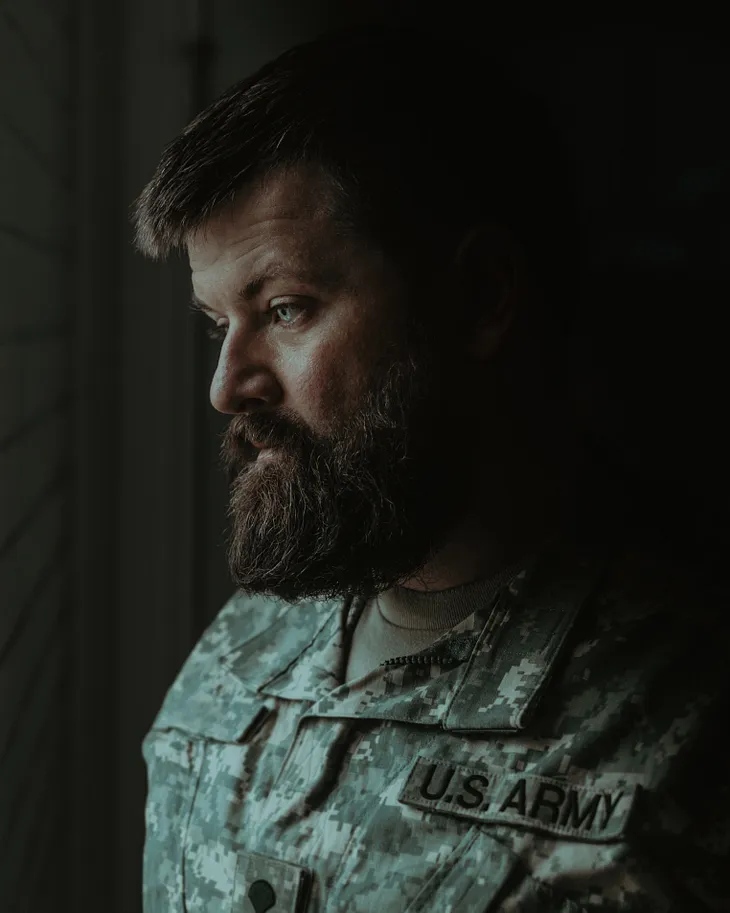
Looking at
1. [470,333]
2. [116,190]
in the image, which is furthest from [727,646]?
[116,190]

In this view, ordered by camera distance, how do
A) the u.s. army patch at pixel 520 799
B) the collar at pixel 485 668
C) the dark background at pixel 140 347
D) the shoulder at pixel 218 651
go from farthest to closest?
the dark background at pixel 140 347 < the shoulder at pixel 218 651 < the collar at pixel 485 668 < the u.s. army patch at pixel 520 799

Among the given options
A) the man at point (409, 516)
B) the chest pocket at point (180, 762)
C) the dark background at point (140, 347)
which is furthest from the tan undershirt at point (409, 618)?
the dark background at point (140, 347)

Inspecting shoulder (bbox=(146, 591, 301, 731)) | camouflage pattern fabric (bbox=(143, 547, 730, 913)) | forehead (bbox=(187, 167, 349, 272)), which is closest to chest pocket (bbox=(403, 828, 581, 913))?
camouflage pattern fabric (bbox=(143, 547, 730, 913))

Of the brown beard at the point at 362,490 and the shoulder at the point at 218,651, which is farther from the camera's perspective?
the shoulder at the point at 218,651

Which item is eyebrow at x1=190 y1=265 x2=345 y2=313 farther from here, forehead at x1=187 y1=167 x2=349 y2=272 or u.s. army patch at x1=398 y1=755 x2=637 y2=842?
u.s. army patch at x1=398 y1=755 x2=637 y2=842

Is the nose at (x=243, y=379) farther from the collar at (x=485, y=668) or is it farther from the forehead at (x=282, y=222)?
the collar at (x=485, y=668)

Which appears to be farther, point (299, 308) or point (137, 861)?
point (137, 861)

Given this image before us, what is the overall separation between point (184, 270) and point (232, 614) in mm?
676

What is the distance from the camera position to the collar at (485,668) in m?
1.20

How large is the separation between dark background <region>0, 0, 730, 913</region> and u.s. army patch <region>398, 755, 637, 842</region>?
0.73m

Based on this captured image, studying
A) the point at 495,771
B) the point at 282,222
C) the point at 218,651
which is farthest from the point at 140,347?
the point at 495,771

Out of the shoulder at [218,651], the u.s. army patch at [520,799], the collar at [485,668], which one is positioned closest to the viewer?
the u.s. army patch at [520,799]

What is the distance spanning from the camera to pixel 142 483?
6.41ft

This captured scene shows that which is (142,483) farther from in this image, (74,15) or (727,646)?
(727,646)
